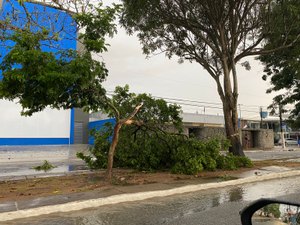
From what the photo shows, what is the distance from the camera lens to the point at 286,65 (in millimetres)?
20297

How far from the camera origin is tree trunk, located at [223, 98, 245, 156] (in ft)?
A: 50.6

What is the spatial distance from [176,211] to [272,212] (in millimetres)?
4582

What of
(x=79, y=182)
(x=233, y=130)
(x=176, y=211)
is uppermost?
(x=233, y=130)

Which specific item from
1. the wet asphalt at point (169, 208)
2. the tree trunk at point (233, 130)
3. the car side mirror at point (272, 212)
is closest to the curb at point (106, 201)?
the wet asphalt at point (169, 208)

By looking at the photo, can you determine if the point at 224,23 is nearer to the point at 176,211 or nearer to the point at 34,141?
the point at 176,211

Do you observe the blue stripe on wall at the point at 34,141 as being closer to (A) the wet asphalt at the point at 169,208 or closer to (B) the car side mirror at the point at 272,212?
(A) the wet asphalt at the point at 169,208

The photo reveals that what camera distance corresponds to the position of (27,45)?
8648 mm

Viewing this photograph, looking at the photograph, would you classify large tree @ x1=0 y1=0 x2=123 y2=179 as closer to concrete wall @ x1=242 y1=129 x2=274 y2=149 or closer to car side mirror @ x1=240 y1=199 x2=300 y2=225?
car side mirror @ x1=240 y1=199 x2=300 y2=225

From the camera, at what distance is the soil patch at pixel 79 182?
8.65 m

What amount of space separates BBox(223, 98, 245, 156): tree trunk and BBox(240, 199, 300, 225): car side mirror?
1307 centimetres

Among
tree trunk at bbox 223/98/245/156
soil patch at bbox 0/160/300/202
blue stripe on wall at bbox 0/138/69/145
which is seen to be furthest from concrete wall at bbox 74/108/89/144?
soil patch at bbox 0/160/300/202

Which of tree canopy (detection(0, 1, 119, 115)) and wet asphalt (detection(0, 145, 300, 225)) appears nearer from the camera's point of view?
wet asphalt (detection(0, 145, 300, 225))

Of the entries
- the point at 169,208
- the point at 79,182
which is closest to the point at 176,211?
the point at 169,208

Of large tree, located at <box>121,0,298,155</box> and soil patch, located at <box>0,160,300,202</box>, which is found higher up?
large tree, located at <box>121,0,298,155</box>
